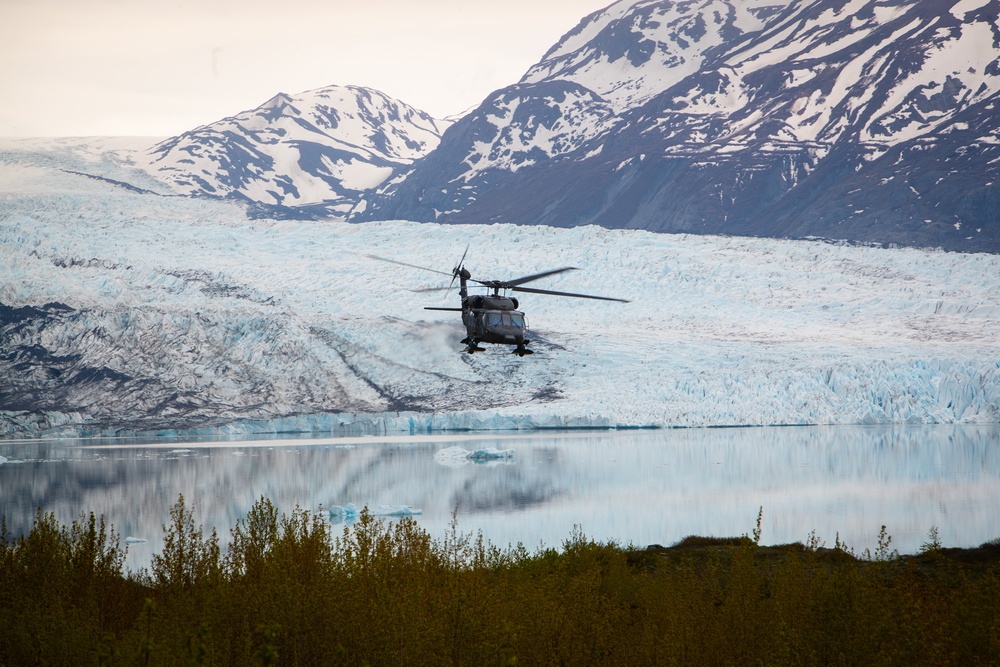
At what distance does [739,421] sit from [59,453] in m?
32.5

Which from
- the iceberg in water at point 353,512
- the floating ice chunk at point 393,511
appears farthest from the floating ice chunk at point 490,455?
the iceberg in water at point 353,512

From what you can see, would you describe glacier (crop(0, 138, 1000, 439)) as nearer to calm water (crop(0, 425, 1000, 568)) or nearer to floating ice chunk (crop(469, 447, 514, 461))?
calm water (crop(0, 425, 1000, 568))

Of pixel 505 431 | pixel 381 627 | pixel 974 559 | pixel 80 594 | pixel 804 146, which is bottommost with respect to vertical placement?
pixel 505 431

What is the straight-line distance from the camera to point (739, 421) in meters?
50.0

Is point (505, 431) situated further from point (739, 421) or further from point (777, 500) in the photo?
point (777, 500)

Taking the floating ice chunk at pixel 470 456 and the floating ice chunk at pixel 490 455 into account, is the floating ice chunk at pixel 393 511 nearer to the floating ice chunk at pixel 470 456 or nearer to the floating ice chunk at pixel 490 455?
the floating ice chunk at pixel 470 456

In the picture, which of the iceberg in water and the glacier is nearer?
the iceberg in water

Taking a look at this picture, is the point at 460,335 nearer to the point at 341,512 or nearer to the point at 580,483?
the point at 580,483

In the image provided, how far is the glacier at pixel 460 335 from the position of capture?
5194cm

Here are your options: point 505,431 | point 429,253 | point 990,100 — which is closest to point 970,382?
point 505,431

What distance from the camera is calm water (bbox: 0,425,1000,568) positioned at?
82.1ft

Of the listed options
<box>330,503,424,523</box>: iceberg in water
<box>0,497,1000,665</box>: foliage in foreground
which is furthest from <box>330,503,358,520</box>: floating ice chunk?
<box>0,497,1000,665</box>: foliage in foreground

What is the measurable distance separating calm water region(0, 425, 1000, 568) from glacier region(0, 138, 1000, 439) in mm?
1917

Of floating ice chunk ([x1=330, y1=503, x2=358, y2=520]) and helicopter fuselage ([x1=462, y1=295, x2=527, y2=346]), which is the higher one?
helicopter fuselage ([x1=462, y1=295, x2=527, y2=346])
